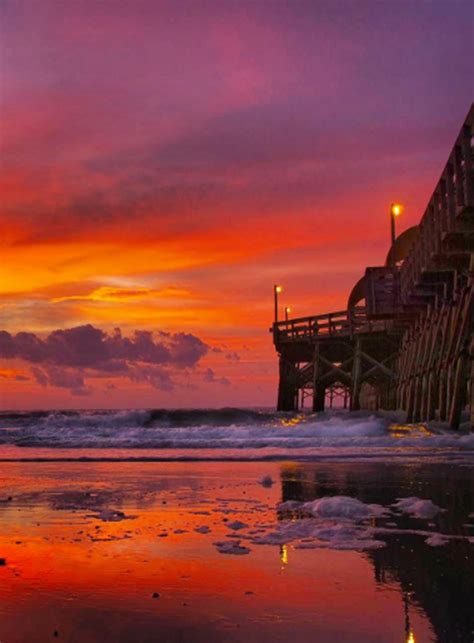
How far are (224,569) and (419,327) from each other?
996 inches

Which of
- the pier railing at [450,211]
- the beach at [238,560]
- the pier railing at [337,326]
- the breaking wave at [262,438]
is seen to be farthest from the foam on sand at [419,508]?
the pier railing at [337,326]

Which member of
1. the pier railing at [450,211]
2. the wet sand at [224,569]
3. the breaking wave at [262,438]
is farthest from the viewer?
the breaking wave at [262,438]

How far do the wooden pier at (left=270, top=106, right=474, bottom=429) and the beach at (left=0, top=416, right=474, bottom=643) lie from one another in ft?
26.1

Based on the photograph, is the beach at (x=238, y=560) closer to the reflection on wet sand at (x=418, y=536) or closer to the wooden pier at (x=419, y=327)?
the reflection on wet sand at (x=418, y=536)

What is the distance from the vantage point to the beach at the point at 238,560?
3809 millimetres

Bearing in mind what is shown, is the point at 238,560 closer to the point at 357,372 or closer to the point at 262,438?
the point at 262,438

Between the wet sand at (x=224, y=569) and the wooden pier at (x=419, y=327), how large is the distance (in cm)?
912

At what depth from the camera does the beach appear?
381 cm

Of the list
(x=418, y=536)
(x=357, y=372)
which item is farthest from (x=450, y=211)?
(x=357, y=372)

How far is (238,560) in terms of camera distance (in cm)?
528

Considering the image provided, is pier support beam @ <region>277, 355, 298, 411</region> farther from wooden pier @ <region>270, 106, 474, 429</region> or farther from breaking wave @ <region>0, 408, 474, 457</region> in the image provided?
breaking wave @ <region>0, 408, 474, 457</region>

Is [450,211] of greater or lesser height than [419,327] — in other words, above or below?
above

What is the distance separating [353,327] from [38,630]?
34.8 metres

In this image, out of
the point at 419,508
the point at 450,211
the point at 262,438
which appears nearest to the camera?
the point at 419,508
